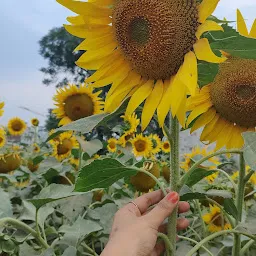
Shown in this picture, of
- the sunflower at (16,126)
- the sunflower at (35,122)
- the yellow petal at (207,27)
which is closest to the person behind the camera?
the yellow petal at (207,27)

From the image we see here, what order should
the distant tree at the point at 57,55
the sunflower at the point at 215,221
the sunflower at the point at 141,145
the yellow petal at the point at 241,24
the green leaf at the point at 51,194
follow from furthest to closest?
1. the distant tree at the point at 57,55
2. the sunflower at the point at 141,145
3. the sunflower at the point at 215,221
4. the green leaf at the point at 51,194
5. the yellow petal at the point at 241,24

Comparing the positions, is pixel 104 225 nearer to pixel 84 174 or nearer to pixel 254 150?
pixel 84 174

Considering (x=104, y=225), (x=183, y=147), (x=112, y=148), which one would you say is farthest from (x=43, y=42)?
(x=104, y=225)

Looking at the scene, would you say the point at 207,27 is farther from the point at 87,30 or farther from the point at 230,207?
the point at 230,207

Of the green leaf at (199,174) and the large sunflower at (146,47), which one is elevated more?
the large sunflower at (146,47)

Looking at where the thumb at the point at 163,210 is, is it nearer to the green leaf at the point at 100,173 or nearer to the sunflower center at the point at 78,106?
the green leaf at the point at 100,173

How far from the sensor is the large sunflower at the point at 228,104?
0.94 metres

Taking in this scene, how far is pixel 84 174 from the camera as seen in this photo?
2.80ft

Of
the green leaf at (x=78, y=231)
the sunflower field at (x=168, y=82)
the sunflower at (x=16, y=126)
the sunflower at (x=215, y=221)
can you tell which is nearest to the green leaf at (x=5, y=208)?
the sunflower field at (x=168, y=82)

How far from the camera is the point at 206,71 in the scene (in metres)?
0.74

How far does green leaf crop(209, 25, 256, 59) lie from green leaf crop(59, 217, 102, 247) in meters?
0.56

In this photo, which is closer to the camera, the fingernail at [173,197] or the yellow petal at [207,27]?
the yellow petal at [207,27]

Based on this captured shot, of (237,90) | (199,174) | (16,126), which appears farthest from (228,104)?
(16,126)

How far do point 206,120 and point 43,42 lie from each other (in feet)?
49.0
